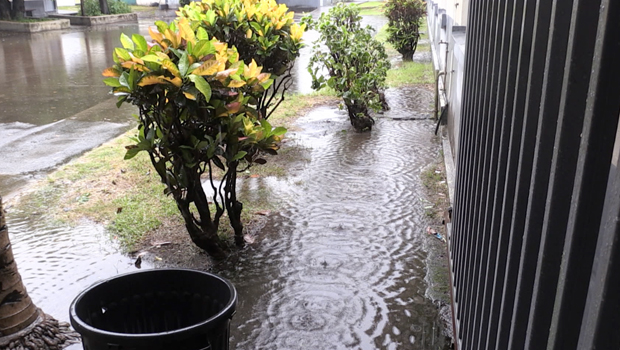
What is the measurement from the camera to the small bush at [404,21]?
1297 centimetres

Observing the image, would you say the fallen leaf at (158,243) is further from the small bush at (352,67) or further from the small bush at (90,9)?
the small bush at (90,9)

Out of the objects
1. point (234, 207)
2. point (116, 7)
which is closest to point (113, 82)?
point (234, 207)

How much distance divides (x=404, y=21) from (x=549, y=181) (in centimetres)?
1247

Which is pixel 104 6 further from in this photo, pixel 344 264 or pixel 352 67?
pixel 344 264

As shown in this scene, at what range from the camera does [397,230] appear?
4578 millimetres

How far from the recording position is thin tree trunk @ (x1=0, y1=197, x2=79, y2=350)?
3.10m

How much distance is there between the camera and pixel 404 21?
1320 cm

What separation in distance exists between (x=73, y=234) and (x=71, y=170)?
1.78m

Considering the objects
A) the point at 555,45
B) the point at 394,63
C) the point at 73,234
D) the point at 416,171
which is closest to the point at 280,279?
the point at 73,234

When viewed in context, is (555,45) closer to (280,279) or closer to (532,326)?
(532,326)

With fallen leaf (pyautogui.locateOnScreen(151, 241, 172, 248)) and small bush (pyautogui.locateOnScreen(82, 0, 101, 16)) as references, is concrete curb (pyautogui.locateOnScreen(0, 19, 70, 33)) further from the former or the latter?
fallen leaf (pyautogui.locateOnScreen(151, 241, 172, 248))

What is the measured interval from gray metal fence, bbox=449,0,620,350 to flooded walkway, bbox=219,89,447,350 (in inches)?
40.6

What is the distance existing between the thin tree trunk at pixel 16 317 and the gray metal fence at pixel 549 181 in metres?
2.29

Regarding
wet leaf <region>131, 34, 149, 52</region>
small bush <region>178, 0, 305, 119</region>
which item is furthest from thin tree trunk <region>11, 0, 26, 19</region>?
wet leaf <region>131, 34, 149, 52</region>
